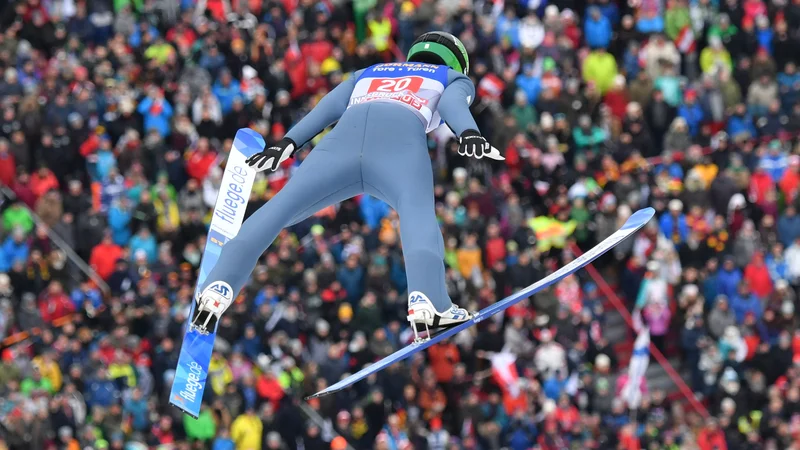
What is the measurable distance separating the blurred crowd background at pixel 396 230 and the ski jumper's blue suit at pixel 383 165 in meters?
6.67

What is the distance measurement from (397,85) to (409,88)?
8cm

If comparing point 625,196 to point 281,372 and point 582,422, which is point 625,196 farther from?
point 281,372

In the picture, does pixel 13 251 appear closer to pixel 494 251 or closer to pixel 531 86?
pixel 494 251

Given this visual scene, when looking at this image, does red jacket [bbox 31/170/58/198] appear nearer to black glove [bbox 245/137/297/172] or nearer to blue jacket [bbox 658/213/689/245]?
blue jacket [bbox 658/213/689/245]

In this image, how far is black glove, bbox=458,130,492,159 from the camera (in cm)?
955

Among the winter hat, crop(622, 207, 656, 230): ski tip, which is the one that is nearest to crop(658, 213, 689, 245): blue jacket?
the winter hat

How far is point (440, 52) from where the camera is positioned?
1060 cm

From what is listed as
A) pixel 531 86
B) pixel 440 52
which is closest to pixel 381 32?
pixel 531 86

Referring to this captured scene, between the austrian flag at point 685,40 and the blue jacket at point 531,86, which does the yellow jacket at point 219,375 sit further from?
the austrian flag at point 685,40

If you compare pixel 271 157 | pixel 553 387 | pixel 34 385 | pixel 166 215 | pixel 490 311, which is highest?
pixel 271 157

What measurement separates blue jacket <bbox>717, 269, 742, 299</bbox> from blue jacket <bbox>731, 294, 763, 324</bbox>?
11 cm

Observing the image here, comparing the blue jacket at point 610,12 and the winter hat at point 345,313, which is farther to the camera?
the blue jacket at point 610,12

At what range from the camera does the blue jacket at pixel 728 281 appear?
59.9 ft

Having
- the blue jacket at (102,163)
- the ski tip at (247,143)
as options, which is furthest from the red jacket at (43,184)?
the ski tip at (247,143)
